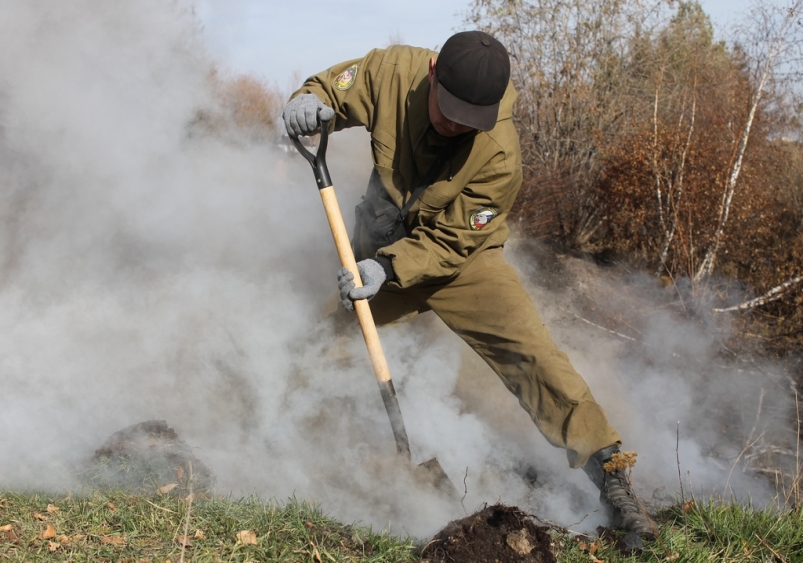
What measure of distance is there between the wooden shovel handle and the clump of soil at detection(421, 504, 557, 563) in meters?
0.86

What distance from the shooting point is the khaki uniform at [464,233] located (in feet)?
10.2

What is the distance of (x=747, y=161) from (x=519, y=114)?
251 centimetres

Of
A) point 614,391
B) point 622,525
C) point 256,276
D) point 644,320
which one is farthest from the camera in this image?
point 644,320

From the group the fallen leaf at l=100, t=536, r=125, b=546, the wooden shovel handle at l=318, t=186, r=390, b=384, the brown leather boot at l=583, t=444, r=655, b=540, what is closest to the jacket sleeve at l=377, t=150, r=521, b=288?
the wooden shovel handle at l=318, t=186, r=390, b=384

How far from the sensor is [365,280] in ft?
10.0

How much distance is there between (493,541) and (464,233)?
138 cm

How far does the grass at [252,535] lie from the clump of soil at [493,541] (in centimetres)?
13

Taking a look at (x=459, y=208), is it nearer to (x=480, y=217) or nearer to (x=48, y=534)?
(x=480, y=217)

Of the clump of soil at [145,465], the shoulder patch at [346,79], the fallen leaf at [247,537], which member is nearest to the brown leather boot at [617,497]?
the fallen leaf at [247,537]

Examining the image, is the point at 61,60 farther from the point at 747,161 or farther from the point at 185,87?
the point at 747,161

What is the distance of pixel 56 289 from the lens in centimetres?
373

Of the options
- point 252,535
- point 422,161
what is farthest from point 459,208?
point 252,535

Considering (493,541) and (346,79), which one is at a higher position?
(346,79)

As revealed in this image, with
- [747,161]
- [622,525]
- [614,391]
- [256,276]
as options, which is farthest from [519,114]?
[622,525]
